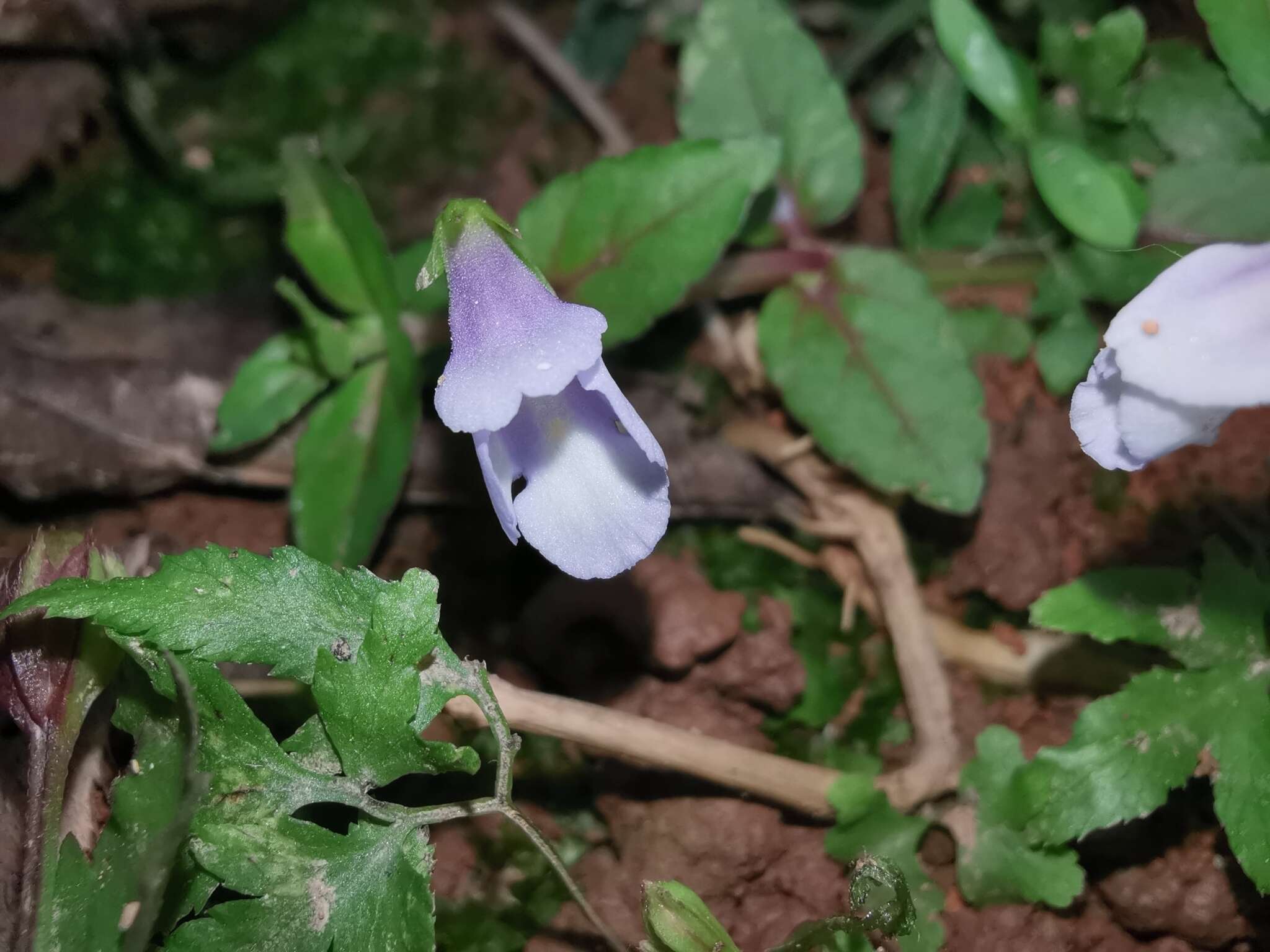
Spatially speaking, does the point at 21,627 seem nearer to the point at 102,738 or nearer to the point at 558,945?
the point at 102,738

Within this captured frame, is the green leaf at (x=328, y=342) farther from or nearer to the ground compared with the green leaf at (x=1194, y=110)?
nearer to the ground

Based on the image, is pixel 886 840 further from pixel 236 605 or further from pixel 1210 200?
pixel 1210 200

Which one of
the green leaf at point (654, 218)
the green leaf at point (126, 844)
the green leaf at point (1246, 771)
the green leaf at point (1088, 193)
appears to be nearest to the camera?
the green leaf at point (126, 844)

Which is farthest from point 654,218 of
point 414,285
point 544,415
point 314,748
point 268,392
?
point 314,748

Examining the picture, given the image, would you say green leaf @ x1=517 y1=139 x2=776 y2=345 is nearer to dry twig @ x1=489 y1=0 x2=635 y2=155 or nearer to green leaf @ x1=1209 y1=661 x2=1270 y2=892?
dry twig @ x1=489 y1=0 x2=635 y2=155

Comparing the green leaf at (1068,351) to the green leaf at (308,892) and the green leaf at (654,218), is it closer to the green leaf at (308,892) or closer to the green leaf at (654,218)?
the green leaf at (654,218)

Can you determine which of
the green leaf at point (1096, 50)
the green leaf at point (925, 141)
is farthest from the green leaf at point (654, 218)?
the green leaf at point (1096, 50)

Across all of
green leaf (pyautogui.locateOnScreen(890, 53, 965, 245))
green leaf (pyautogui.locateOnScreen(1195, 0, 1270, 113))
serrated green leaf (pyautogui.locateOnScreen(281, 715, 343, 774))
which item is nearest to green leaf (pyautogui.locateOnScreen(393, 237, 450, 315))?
serrated green leaf (pyautogui.locateOnScreen(281, 715, 343, 774))
